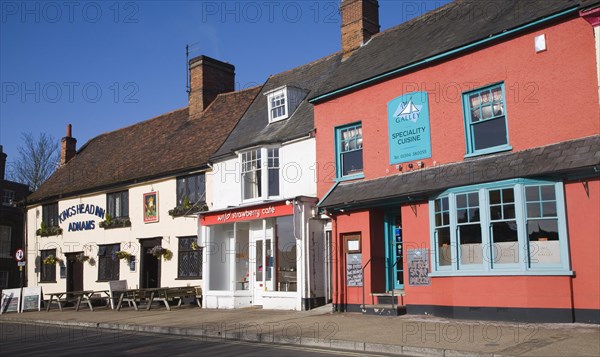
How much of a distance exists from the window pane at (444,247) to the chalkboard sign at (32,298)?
18300mm

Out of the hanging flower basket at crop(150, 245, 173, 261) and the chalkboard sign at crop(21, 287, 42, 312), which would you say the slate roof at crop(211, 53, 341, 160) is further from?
the chalkboard sign at crop(21, 287, 42, 312)

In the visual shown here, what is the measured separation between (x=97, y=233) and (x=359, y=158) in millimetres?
14887

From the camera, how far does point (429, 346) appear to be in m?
9.91

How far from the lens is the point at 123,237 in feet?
82.1

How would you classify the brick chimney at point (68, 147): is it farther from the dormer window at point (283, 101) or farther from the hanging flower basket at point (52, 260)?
the dormer window at point (283, 101)

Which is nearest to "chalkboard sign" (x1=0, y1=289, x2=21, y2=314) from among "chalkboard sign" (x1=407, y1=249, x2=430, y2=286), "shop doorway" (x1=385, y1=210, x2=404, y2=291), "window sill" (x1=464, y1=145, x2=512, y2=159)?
"shop doorway" (x1=385, y1=210, x2=404, y2=291)

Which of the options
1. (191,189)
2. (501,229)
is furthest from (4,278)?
(501,229)

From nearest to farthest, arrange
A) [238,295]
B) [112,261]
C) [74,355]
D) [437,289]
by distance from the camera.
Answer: [74,355], [437,289], [238,295], [112,261]

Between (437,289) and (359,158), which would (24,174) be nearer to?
(359,158)

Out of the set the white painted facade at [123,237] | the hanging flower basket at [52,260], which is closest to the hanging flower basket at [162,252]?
the white painted facade at [123,237]

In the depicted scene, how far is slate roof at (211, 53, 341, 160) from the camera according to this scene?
1892 cm

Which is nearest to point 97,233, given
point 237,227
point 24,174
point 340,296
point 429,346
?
point 237,227

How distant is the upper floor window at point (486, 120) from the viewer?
43.2ft

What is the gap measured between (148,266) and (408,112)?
13951 millimetres
